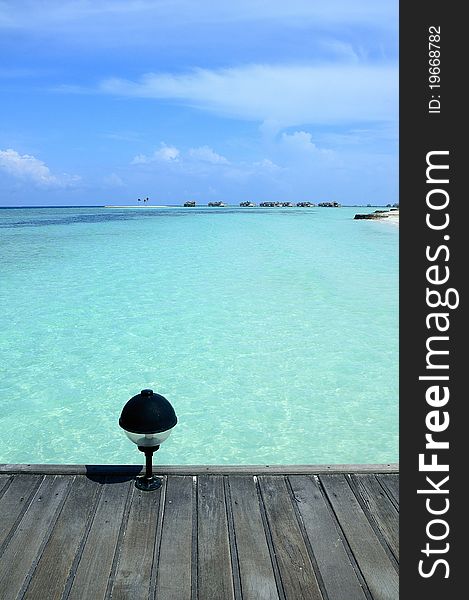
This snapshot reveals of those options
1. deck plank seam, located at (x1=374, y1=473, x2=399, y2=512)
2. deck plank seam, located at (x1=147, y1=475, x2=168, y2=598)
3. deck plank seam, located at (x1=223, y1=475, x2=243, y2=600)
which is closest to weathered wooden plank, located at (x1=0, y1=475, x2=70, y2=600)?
deck plank seam, located at (x1=147, y1=475, x2=168, y2=598)

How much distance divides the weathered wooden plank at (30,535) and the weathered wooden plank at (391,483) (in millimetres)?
1678

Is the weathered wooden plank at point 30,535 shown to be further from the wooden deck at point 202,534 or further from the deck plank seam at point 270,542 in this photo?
the deck plank seam at point 270,542

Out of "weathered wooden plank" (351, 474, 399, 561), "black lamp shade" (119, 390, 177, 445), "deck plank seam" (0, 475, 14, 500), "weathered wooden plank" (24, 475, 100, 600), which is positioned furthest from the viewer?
"deck plank seam" (0, 475, 14, 500)

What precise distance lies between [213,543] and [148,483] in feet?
1.83

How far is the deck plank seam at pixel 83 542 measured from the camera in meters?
2.00

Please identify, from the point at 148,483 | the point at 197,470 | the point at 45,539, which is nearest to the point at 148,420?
the point at 148,483

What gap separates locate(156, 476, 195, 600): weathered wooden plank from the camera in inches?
79.7

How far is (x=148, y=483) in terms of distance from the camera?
8.77ft

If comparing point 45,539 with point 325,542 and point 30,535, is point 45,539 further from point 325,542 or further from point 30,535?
point 325,542

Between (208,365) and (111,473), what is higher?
(111,473)

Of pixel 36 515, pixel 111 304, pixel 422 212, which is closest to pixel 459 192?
pixel 422 212

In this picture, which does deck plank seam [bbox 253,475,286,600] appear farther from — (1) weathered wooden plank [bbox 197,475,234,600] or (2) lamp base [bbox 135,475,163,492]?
(2) lamp base [bbox 135,475,163,492]

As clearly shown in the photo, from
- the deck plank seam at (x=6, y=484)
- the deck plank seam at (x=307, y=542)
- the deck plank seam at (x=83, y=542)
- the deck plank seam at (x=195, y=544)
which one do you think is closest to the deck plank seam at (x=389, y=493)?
the deck plank seam at (x=307, y=542)

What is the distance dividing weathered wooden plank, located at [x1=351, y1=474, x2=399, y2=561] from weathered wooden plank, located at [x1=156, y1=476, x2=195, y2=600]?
88 centimetres
